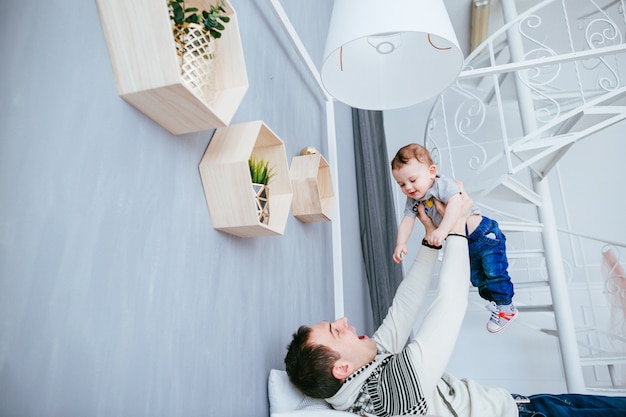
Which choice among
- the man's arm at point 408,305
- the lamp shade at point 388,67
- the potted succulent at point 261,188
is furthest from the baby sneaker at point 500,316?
the potted succulent at point 261,188

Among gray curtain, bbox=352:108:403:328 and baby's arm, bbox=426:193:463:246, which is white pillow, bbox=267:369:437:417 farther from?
gray curtain, bbox=352:108:403:328

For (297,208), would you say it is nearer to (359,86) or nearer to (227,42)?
(359,86)

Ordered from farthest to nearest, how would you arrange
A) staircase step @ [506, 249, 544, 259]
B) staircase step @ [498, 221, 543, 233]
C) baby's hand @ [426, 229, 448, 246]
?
staircase step @ [506, 249, 544, 259] → staircase step @ [498, 221, 543, 233] → baby's hand @ [426, 229, 448, 246]

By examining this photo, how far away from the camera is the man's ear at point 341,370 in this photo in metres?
1.15

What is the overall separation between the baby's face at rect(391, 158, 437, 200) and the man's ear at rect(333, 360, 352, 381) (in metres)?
0.71

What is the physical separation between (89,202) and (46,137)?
12cm

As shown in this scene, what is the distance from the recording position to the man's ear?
1.15m

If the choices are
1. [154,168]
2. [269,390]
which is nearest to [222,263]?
[154,168]

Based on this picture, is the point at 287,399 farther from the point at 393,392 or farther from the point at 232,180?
the point at 232,180

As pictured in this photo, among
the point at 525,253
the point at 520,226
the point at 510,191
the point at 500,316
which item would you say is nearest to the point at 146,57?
the point at 500,316

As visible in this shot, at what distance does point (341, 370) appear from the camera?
1.15 metres

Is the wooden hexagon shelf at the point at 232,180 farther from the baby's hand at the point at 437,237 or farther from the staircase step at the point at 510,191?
the staircase step at the point at 510,191

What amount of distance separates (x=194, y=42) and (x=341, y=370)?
0.92m

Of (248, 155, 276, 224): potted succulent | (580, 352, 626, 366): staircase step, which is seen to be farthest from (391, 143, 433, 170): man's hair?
(580, 352, 626, 366): staircase step
